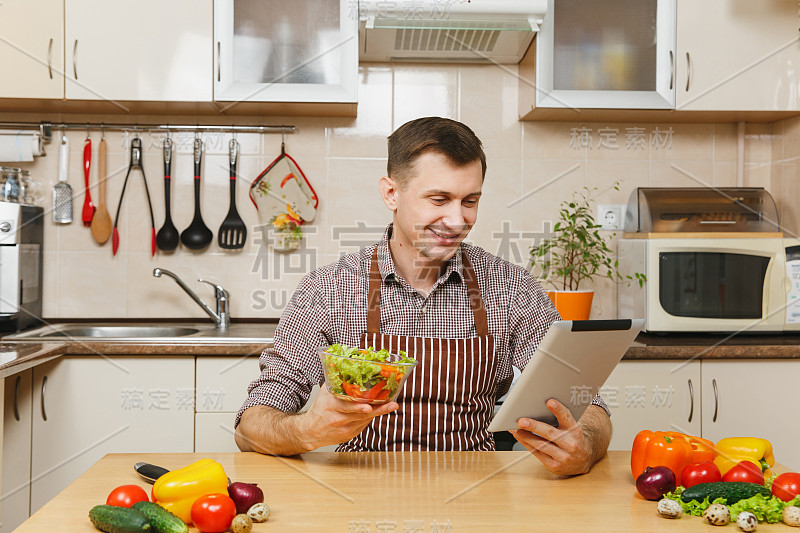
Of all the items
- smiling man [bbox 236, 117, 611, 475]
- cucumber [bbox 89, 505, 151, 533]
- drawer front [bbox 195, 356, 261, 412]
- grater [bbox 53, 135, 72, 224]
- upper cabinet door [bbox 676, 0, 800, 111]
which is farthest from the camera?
grater [bbox 53, 135, 72, 224]

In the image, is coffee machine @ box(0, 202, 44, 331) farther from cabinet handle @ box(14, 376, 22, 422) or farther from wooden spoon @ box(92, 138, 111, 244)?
cabinet handle @ box(14, 376, 22, 422)

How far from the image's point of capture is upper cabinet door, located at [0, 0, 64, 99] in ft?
7.79

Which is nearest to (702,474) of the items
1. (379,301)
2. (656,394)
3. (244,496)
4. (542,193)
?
(244,496)

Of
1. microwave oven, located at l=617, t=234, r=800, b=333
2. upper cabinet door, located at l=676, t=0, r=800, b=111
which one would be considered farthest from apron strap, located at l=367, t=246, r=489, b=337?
upper cabinet door, located at l=676, t=0, r=800, b=111

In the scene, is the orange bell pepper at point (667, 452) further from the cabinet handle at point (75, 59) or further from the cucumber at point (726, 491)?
the cabinet handle at point (75, 59)

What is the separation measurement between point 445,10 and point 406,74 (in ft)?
1.63

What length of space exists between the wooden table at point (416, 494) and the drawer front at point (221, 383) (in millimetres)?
980

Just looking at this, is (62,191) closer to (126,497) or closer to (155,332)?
(155,332)

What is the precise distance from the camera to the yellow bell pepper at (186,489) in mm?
962

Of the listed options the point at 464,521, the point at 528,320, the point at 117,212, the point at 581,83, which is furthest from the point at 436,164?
the point at 117,212

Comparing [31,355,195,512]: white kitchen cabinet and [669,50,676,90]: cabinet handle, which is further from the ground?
[669,50,676,90]: cabinet handle

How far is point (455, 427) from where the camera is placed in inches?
60.0

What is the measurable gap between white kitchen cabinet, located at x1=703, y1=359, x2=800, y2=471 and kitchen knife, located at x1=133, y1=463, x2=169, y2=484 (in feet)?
5.81

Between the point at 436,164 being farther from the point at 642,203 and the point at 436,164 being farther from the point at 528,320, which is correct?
the point at 642,203
